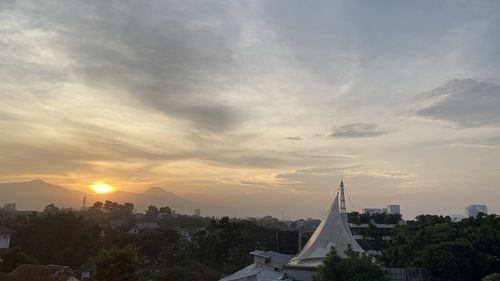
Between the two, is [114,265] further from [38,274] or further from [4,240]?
[4,240]

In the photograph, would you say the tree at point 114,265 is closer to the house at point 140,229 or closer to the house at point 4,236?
the house at point 4,236

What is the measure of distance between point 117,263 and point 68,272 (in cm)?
1297

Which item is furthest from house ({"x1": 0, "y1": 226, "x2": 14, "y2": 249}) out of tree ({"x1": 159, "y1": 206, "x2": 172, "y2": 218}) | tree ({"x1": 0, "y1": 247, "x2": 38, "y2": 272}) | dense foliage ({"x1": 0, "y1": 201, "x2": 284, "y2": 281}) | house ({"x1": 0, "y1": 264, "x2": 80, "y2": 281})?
tree ({"x1": 159, "y1": 206, "x2": 172, "y2": 218})

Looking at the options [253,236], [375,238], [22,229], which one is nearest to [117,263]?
[253,236]

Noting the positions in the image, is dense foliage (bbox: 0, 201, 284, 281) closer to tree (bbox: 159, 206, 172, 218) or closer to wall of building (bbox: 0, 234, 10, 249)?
wall of building (bbox: 0, 234, 10, 249)

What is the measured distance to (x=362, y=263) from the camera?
19641mm

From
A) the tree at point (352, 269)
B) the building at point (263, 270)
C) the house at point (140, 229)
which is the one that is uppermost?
the tree at point (352, 269)

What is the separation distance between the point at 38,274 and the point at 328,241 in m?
23.7

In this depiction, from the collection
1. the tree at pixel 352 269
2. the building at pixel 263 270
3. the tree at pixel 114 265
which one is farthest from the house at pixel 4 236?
the tree at pixel 352 269

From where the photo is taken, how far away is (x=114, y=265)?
2053cm

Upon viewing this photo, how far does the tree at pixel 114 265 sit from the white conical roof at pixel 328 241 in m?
15.8

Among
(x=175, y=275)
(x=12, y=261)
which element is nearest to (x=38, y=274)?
(x=12, y=261)

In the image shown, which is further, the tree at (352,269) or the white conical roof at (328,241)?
the white conical roof at (328,241)

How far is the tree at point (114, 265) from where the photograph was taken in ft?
67.1
